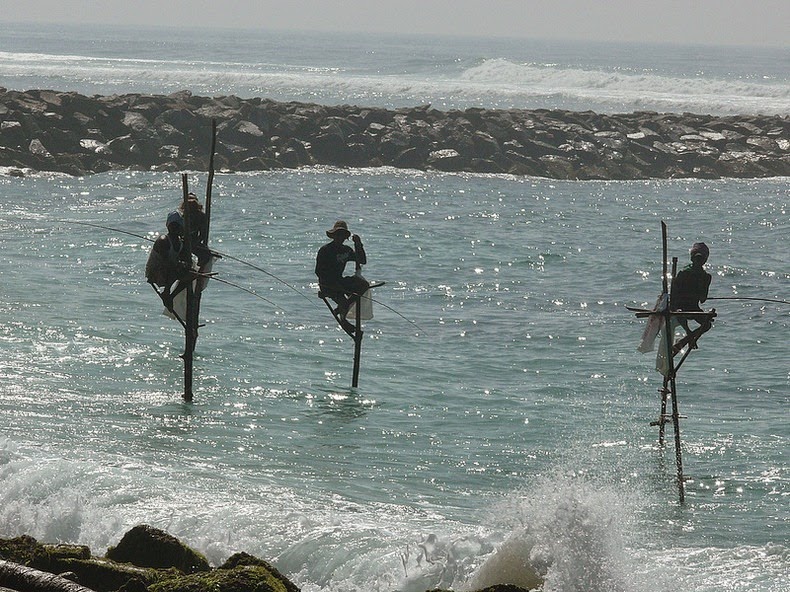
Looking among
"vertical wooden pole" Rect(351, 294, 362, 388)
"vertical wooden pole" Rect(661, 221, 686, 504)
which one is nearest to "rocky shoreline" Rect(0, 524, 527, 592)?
"vertical wooden pole" Rect(661, 221, 686, 504)

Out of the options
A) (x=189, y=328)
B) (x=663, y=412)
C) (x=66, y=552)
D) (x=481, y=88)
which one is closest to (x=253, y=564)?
(x=66, y=552)

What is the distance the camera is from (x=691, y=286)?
13.1 meters

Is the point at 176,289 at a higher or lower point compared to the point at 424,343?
higher

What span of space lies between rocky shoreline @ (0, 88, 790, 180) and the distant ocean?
2807mm

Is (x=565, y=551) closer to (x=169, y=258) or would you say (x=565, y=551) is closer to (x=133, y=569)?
(x=133, y=569)

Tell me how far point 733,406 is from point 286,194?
18.9 meters

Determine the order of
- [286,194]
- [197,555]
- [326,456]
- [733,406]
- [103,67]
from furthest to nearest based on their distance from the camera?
[103,67] < [286,194] < [733,406] < [326,456] < [197,555]

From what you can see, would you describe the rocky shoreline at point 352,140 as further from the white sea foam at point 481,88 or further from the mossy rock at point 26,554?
the mossy rock at point 26,554

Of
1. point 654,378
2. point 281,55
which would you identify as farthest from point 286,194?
point 281,55

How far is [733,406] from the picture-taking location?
51.6ft

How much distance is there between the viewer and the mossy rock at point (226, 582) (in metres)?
7.83

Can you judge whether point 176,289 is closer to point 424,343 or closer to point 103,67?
point 424,343

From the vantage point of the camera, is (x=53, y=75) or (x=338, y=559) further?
(x=53, y=75)

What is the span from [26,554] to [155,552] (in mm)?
956
